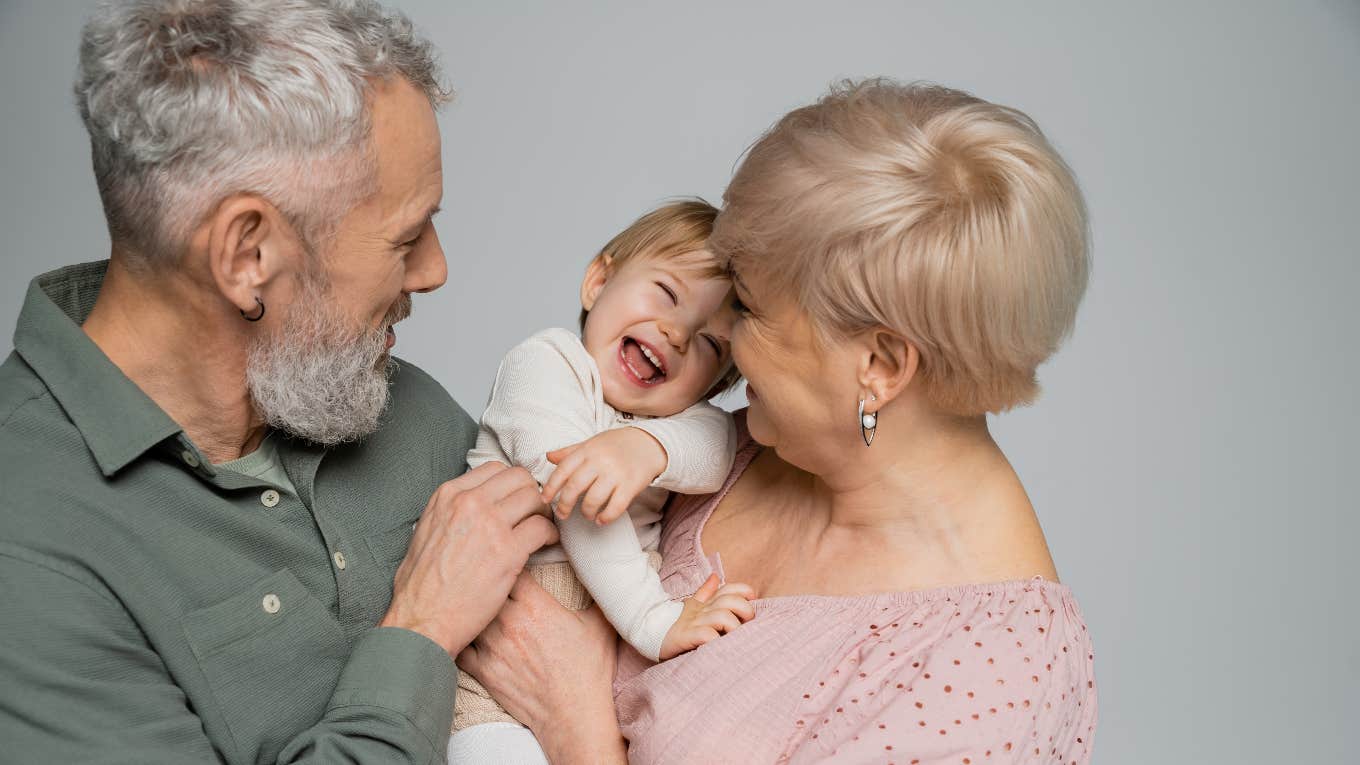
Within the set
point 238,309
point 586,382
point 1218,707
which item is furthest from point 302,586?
point 1218,707

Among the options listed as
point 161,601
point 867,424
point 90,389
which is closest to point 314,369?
point 90,389

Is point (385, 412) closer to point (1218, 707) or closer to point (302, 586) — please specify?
point (302, 586)

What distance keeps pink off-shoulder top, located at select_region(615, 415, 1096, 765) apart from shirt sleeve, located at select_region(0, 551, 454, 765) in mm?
420

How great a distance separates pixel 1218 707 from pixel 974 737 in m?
2.56

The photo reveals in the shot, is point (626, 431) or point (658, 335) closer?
point (626, 431)

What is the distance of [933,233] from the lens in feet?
7.29

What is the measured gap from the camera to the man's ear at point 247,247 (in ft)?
7.54

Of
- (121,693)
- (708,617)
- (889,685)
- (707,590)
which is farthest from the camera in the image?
(707,590)

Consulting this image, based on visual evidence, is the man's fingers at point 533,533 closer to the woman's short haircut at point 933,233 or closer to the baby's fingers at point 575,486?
the baby's fingers at point 575,486

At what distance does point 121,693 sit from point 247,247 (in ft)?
2.48

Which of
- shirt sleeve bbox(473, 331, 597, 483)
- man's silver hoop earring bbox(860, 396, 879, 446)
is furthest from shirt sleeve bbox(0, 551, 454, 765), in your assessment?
man's silver hoop earring bbox(860, 396, 879, 446)

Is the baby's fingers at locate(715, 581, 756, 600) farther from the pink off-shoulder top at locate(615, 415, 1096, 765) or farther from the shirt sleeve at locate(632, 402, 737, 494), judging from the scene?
the shirt sleeve at locate(632, 402, 737, 494)

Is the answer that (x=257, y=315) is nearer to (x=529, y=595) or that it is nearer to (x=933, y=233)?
(x=529, y=595)

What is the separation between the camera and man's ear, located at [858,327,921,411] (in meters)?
2.31
